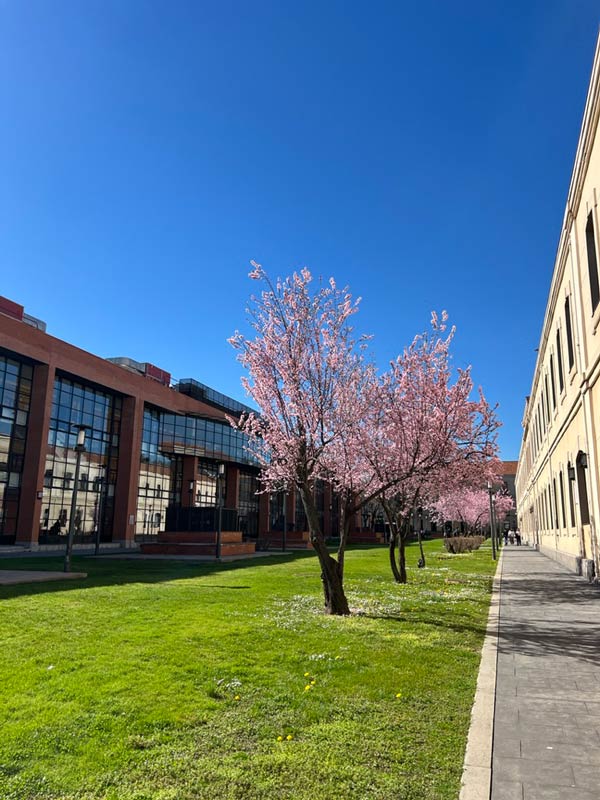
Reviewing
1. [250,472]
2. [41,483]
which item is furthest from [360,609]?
[250,472]

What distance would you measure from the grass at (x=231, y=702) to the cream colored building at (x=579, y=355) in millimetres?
7405

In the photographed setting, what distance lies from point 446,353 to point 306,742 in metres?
12.4

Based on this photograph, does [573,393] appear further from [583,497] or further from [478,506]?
[478,506]

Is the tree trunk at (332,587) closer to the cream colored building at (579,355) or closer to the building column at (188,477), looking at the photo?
the cream colored building at (579,355)

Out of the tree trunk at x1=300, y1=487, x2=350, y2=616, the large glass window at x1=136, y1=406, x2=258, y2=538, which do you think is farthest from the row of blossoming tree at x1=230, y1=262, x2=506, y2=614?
the large glass window at x1=136, y1=406, x2=258, y2=538

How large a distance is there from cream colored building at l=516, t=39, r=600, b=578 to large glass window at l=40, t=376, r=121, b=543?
1091 inches

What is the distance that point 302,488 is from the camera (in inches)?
465

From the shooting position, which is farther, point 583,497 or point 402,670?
point 583,497

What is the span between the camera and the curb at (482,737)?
3.83 m

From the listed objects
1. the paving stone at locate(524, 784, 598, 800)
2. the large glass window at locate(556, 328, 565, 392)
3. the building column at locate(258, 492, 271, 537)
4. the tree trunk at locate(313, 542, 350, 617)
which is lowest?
the paving stone at locate(524, 784, 598, 800)

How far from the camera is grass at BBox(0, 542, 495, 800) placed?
12.9 feet

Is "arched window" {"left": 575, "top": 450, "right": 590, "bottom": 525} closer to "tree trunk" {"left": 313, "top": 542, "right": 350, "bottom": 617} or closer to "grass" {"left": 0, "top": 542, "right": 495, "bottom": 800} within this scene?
"grass" {"left": 0, "top": 542, "right": 495, "bottom": 800}

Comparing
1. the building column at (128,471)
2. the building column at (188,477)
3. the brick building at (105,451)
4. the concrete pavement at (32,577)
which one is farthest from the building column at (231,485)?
the concrete pavement at (32,577)

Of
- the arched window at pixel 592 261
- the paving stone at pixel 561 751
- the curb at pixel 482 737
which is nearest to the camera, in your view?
the curb at pixel 482 737
